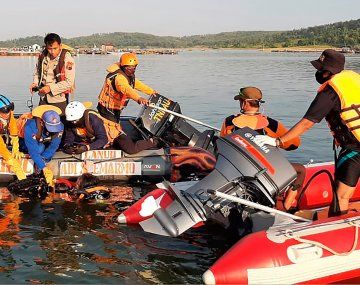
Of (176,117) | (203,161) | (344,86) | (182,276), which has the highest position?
(344,86)

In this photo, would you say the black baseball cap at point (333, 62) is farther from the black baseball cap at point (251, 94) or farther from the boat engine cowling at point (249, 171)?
the black baseball cap at point (251, 94)

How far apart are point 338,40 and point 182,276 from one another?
140 m

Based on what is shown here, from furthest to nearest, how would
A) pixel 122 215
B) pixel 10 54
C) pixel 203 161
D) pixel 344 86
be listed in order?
1. pixel 10 54
2. pixel 203 161
3. pixel 122 215
4. pixel 344 86

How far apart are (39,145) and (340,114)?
484 centimetres

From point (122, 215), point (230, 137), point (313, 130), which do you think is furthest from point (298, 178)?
point (313, 130)

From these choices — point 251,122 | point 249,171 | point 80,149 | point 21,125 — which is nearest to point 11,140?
point 21,125

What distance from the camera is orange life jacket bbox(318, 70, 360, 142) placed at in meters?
4.70

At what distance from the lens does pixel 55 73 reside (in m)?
8.70

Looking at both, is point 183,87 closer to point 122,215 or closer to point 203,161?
Answer: point 203,161

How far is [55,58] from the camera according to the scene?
870 centimetres

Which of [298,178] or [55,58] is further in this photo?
[55,58]

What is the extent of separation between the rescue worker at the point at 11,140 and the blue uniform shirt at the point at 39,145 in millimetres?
317

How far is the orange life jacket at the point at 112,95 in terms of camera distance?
28.3 ft

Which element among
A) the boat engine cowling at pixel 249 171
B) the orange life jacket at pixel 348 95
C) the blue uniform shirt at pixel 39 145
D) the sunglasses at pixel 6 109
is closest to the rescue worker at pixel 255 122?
the boat engine cowling at pixel 249 171
